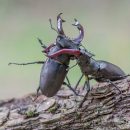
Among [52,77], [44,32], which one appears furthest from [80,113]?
[44,32]

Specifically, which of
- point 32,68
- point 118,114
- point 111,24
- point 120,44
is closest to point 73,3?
point 111,24

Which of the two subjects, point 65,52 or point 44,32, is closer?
point 65,52

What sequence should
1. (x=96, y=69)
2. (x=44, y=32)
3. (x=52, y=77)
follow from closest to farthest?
(x=52, y=77), (x=96, y=69), (x=44, y=32)

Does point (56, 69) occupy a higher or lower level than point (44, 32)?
lower

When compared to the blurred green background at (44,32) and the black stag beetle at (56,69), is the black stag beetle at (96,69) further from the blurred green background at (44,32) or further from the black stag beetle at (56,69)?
the blurred green background at (44,32)

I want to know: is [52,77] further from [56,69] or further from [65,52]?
[65,52]

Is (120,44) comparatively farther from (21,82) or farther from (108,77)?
(108,77)
